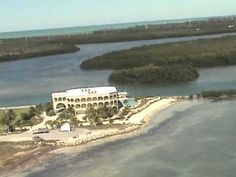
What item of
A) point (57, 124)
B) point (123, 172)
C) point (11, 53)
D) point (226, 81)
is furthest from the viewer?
point (11, 53)

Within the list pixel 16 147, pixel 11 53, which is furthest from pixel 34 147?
pixel 11 53

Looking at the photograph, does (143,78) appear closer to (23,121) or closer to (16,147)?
(23,121)

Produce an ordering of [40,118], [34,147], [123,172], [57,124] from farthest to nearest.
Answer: [40,118] < [57,124] < [34,147] < [123,172]

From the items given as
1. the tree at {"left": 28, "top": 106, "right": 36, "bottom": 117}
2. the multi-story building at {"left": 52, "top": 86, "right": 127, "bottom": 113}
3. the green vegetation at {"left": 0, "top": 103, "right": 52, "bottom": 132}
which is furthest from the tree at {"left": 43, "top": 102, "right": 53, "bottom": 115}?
the tree at {"left": 28, "top": 106, "right": 36, "bottom": 117}

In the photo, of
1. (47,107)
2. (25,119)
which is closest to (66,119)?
(25,119)

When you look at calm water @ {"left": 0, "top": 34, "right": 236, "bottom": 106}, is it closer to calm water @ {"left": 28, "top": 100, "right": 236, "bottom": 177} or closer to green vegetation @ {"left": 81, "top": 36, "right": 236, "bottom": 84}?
green vegetation @ {"left": 81, "top": 36, "right": 236, "bottom": 84}

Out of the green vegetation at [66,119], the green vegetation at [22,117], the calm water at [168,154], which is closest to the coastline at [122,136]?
the calm water at [168,154]

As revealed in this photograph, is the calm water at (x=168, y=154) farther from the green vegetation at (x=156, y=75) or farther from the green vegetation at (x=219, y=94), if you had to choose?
the green vegetation at (x=156, y=75)
